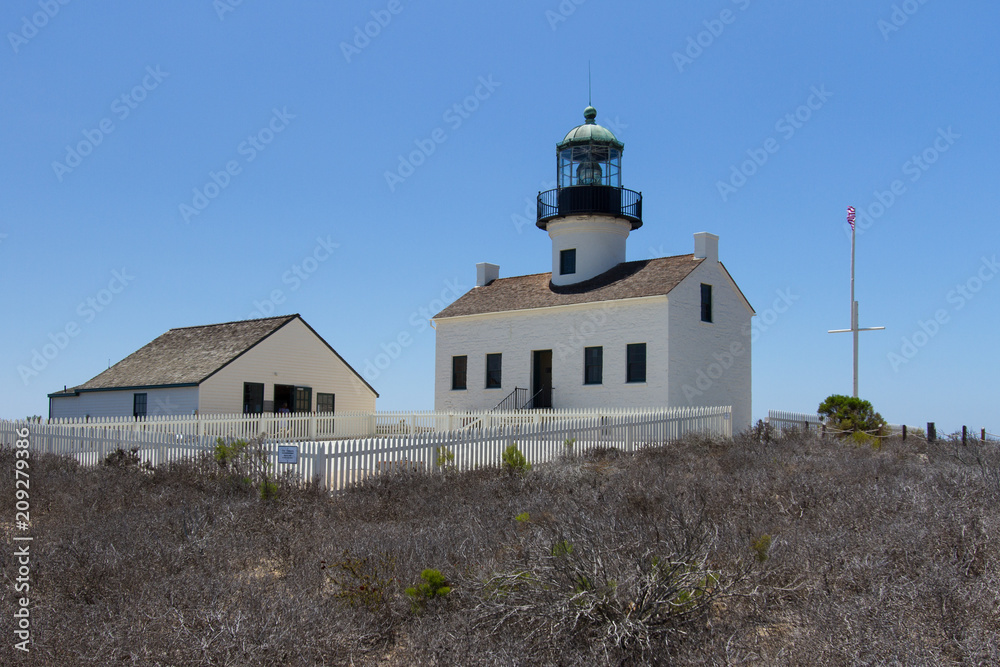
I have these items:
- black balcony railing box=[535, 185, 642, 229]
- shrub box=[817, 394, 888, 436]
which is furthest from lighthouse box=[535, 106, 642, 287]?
shrub box=[817, 394, 888, 436]

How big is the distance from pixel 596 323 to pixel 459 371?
5.49 m

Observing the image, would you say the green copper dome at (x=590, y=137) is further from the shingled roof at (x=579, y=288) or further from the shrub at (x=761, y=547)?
the shrub at (x=761, y=547)

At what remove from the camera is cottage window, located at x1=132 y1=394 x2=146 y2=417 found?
28078mm

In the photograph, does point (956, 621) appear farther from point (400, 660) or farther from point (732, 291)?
point (732, 291)

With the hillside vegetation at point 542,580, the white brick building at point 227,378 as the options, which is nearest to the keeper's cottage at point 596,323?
the white brick building at point 227,378

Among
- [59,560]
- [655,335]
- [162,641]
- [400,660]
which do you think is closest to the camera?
[162,641]

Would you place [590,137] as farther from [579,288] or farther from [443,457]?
[443,457]

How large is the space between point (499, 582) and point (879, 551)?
2823 mm

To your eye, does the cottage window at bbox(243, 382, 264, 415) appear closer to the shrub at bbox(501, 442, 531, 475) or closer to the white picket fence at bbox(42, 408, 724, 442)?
the white picket fence at bbox(42, 408, 724, 442)

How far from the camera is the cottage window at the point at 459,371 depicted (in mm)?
27000

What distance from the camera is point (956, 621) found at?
4621 millimetres

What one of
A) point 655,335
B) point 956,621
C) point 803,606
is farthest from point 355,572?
point 655,335

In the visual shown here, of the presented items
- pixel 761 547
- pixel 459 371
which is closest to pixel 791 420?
pixel 459 371

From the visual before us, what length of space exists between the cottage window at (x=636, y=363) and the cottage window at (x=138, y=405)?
1662 cm
